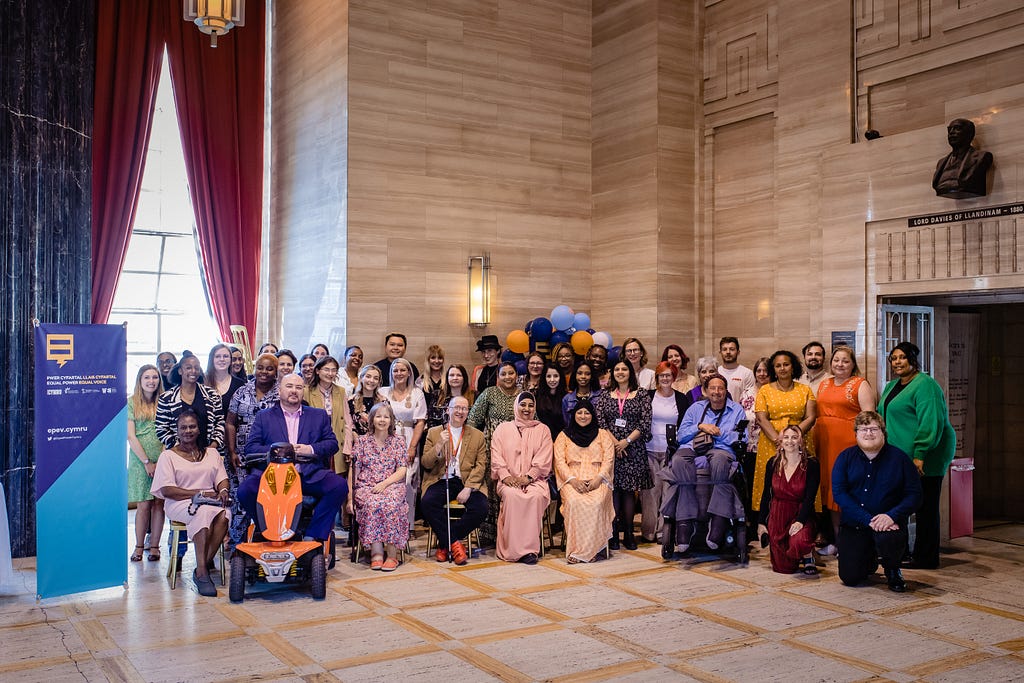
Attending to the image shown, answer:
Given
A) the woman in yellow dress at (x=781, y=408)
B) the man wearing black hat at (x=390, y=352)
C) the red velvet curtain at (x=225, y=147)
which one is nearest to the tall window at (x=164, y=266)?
the red velvet curtain at (x=225, y=147)

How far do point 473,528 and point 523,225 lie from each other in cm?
410

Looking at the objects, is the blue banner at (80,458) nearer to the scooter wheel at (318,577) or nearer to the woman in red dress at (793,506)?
the scooter wheel at (318,577)

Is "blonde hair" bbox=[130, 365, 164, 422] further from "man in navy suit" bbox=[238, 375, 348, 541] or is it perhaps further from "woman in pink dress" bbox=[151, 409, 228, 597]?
"man in navy suit" bbox=[238, 375, 348, 541]

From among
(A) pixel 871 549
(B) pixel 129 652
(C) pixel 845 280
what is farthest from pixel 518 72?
(B) pixel 129 652

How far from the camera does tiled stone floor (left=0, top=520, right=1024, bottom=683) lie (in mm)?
4438

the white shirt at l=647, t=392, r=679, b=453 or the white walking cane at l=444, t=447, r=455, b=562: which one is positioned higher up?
the white shirt at l=647, t=392, r=679, b=453

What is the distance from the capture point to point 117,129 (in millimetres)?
9547

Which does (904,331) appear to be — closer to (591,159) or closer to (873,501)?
(873,501)

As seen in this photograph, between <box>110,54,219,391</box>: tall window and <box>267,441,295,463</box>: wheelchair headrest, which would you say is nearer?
<box>267,441,295,463</box>: wheelchair headrest

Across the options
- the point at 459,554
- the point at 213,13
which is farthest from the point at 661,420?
the point at 213,13

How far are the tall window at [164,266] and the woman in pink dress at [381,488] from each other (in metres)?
4.34

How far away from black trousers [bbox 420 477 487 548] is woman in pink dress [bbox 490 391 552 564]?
0.20 m

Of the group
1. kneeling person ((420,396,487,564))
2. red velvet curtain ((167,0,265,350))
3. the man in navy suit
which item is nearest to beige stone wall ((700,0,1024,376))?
kneeling person ((420,396,487,564))

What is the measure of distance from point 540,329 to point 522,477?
2.51 meters
